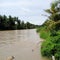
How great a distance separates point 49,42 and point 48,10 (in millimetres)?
9508

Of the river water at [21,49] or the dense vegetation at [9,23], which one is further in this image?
the dense vegetation at [9,23]

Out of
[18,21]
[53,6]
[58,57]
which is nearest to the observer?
[58,57]

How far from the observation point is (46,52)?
12.1 m

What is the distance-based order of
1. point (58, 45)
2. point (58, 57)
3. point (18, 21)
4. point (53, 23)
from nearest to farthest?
1. point (58, 57)
2. point (58, 45)
3. point (53, 23)
4. point (18, 21)

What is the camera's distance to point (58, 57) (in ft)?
34.6

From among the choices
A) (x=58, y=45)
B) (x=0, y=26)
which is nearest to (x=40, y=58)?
(x=58, y=45)

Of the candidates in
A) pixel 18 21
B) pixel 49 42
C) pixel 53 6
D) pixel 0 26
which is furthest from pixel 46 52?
pixel 18 21

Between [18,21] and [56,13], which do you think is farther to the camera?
[18,21]

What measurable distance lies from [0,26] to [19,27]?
51.7ft

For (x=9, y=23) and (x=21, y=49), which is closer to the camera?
(x=21, y=49)

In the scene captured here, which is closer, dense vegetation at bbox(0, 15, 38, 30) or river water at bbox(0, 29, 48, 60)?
river water at bbox(0, 29, 48, 60)

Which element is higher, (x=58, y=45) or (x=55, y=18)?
(x=55, y=18)

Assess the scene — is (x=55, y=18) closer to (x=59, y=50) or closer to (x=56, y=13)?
(x=56, y=13)

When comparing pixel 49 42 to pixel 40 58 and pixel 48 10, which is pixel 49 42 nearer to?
pixel 40 58
